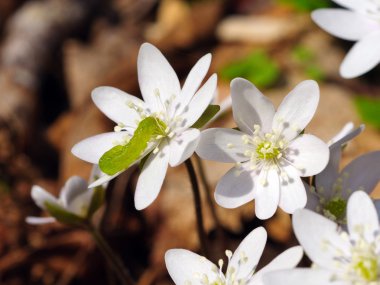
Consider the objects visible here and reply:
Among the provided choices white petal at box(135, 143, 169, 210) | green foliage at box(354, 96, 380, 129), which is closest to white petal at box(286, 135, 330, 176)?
white petal at box(135, 143, 169, 210)

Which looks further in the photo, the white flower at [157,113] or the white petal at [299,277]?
the white flower at [157,113]

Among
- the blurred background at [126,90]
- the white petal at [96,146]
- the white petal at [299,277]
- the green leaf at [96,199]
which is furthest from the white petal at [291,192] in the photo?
the blurred background at [126,90]

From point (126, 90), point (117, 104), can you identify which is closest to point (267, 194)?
point (117, 104)

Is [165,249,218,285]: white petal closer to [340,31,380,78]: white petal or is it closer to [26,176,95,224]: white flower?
[26,176,95,224]: white flower

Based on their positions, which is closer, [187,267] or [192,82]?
[187,267]

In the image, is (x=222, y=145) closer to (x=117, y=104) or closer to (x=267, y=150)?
(x=267, y=150)

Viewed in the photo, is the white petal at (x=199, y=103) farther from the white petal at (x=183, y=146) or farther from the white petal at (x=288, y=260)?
the white petal at (x=288, y=260)
